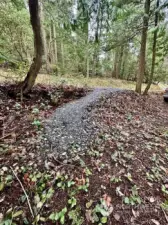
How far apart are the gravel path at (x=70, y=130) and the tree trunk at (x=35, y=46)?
134 cm

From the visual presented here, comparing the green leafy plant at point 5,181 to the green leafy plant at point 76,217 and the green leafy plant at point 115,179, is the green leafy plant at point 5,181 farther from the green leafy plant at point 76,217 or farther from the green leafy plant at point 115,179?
the green leafy plant at point 115,179

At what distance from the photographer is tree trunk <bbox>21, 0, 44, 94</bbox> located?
11.9 ft

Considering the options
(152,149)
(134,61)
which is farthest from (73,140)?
(134,61)

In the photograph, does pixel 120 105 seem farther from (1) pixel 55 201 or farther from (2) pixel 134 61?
(2) pixel 134 61

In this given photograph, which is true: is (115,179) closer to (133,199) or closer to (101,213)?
(133,199)

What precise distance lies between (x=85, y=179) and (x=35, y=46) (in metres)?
3.74

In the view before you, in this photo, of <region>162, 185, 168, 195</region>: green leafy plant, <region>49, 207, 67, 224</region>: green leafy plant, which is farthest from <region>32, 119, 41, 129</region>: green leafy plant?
<region>162, 185, 168, 195</region>: green leafy plant

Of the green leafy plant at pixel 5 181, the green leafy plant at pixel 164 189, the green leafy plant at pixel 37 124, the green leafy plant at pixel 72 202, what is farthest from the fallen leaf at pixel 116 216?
the green leafy plant at pixel 37 124

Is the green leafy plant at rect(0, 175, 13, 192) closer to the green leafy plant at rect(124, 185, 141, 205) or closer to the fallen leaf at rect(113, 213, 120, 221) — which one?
the fallen leaf at rect(113, 213, 120, 221)

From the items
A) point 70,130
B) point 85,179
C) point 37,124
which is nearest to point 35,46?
point 37,124

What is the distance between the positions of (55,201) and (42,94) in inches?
141

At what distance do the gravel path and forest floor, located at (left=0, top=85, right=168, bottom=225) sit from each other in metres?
0.17

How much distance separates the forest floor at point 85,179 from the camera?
173cm

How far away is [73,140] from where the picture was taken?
280cm
